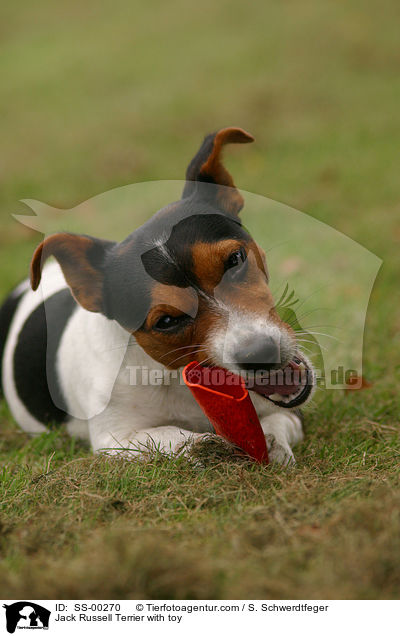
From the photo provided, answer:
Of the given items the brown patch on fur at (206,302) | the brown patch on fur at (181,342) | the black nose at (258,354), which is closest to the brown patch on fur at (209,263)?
the brown patch on fur at (206,302)

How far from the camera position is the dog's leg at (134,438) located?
368cm

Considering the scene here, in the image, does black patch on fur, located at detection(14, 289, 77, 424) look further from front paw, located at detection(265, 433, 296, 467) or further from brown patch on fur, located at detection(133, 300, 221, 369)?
front paw, located at detection(265, 433, 296, 467)

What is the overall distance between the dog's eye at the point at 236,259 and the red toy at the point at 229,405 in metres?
0.53

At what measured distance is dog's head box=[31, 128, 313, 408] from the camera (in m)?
3.41

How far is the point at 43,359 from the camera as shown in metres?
4.65

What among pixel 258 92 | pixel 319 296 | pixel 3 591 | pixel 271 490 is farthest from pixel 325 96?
pixel 3 591

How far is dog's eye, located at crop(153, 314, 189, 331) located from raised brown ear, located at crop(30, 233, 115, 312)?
52 cm

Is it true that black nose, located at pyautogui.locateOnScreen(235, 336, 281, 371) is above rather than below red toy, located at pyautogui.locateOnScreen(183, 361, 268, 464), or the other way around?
above

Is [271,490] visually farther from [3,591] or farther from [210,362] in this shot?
[3,591]

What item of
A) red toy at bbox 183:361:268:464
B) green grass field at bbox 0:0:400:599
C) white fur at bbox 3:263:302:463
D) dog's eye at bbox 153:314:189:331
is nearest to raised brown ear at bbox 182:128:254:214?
dog's eye at bbox 153:314:189:331

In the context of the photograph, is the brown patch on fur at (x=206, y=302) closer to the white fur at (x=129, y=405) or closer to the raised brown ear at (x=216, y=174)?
the white fur at (x=129, y=405)

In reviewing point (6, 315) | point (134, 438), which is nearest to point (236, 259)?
point (134, 438)

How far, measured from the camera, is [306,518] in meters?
2.79

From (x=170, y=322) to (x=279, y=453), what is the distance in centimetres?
88
